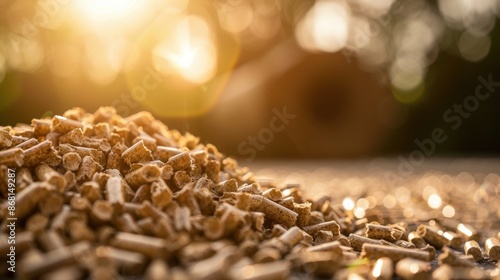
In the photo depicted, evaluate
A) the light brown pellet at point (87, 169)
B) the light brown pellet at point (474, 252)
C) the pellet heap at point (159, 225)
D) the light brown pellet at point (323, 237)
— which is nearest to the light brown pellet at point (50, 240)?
the pellet heap at point (159, 225)

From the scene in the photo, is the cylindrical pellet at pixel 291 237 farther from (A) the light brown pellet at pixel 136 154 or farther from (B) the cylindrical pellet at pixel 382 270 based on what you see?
(A) the light brown pellet at pixel 136 154

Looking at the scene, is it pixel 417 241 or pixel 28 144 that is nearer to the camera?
pixel 28 144

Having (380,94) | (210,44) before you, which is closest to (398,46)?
(380,94)

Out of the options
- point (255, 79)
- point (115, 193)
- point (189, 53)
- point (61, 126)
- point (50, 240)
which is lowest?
point (50, 240)

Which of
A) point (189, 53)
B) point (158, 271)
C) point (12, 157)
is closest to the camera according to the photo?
point (158, 271)

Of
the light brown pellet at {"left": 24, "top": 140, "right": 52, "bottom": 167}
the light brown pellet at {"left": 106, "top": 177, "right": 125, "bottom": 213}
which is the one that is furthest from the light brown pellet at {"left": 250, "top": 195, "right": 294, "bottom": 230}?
the light brown pellet at {"left": 24, "top": 140, "right": 52, "bottom": 167}

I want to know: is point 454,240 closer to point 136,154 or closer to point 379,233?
point 379,233

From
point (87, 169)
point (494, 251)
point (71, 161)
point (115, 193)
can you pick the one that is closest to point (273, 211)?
point (115, 193)

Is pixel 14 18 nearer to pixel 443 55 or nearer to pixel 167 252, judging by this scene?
pixel 167 252
